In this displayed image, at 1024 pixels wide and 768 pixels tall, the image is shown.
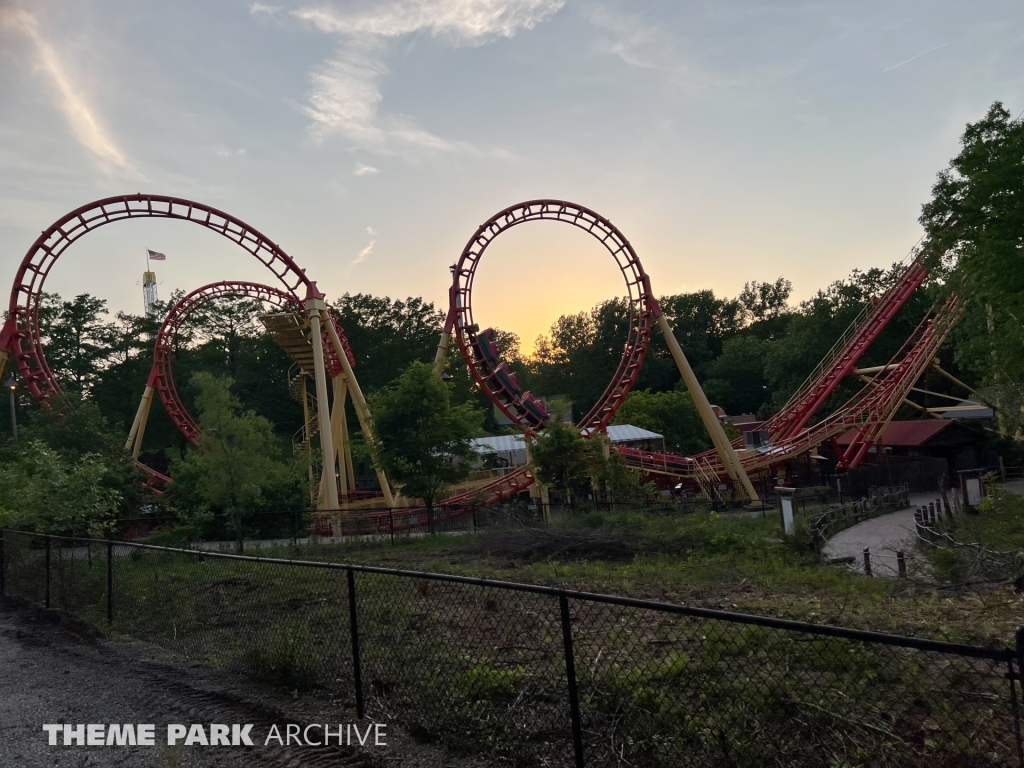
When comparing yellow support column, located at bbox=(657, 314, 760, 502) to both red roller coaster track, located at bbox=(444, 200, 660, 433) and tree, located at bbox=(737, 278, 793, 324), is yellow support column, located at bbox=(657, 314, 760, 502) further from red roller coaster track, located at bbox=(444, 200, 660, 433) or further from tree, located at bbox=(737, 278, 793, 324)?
tree, located at bbox=(737, 278, 793, 324)

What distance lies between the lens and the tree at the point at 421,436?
20391 mm

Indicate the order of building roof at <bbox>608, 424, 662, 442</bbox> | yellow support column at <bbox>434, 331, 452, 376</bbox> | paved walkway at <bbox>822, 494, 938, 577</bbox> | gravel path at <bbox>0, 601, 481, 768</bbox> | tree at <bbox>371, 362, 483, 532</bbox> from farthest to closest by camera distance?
building roof at <bbox>608, 424, 662, 442</bbox>
yellow support column at <bbox>434, 331, 452, 376</bbox>
tree at <bbox>371, 362, 483, 532</bbox>
paved walkway at <bbox>822, 494, 938, 577</bbox>
gravel path at <bbox>0, 601, 481, 768</bbox>

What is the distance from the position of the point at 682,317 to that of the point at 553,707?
68.8 meters

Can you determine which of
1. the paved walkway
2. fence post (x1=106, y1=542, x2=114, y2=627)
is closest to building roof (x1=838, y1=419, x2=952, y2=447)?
the paved walkway

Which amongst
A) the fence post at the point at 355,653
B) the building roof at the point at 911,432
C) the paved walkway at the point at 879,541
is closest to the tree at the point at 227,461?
the fence post at the point at 355,653

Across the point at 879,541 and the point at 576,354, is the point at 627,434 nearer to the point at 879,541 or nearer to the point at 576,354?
the point at 879,541

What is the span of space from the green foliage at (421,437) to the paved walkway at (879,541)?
1018 centimetres

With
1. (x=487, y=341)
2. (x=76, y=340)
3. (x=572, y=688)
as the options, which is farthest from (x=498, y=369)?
(x=76, y=340)

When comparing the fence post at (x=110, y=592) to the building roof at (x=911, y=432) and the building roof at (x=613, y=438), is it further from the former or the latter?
the building roof at (x=911, y=432)

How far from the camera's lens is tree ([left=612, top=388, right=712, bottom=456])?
135 feet

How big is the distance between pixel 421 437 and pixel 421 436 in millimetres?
41

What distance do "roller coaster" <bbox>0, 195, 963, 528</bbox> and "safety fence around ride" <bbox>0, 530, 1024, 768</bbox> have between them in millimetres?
12441

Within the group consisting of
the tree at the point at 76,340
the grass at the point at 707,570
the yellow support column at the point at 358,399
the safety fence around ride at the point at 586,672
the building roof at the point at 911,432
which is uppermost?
the tree at the point at 76,340

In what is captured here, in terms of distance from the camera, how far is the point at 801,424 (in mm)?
30141
